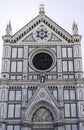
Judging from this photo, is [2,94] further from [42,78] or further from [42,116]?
[42,116]

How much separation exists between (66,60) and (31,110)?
22.2ft

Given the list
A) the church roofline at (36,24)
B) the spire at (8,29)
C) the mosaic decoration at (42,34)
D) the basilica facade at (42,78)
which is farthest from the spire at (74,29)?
the spire at (8,29)

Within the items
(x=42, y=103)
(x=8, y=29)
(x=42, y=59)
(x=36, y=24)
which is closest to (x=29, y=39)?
→ (x=36, y=24)

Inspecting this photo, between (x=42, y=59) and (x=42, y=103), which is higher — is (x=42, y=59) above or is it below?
above

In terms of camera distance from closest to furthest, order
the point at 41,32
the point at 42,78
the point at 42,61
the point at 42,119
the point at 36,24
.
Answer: the point at 42,119 → the point at 42,78 → the point at 42,61 → the point at 41,32 → the point at 36,24

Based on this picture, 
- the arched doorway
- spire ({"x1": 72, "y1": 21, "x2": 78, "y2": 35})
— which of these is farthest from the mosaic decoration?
the arched doorway

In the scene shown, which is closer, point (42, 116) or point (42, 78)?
point (42, 116)

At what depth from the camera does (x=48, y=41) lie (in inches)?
1244

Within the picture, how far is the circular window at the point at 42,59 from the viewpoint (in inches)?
1197

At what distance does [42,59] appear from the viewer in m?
31.0

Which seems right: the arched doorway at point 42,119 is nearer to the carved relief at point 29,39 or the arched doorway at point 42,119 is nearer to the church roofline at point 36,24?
the carved relief at point 29,39

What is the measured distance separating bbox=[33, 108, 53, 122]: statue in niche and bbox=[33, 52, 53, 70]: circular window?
4772 mm

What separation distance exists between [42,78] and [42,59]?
8.75ft

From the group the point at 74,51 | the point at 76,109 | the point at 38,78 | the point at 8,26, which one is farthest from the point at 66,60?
the point at 8,26
